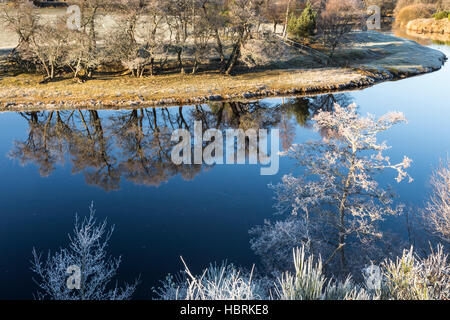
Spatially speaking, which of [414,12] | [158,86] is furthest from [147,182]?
[414,12]

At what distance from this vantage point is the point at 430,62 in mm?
65562

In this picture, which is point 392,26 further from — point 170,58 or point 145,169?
point 145,169

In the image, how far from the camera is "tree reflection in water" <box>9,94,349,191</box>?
29.1 metres

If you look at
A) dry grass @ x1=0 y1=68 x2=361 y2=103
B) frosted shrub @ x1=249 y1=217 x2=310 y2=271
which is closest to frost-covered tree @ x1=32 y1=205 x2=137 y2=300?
frosted shrub @ x1=249 y1=217 x2=310 y2=271

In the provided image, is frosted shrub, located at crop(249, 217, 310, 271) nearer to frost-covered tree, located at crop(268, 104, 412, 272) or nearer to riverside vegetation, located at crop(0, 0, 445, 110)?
frost-covered tree, located at crop(268, 104, 412, 272)

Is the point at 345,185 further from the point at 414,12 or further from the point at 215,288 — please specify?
the point at 414,12

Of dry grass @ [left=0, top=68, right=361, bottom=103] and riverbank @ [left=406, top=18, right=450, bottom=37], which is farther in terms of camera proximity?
riverbank @ [left=406, top=18, right=450, bottom=37]

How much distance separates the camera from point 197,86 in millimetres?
49719

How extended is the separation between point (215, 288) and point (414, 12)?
13572 cm

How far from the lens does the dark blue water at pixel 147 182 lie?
19859 mm
